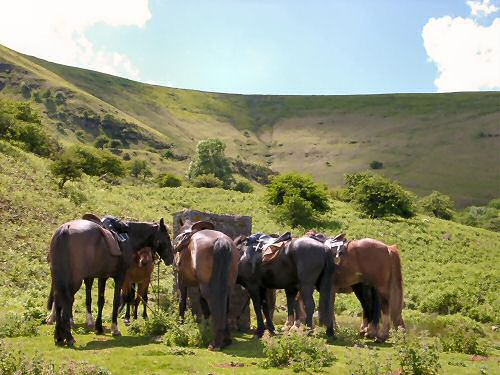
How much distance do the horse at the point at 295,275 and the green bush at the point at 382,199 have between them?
42.0 m

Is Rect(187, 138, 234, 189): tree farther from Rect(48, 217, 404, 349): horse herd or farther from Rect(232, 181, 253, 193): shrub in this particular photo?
Rect(48, 217, 404, 349): horse herd

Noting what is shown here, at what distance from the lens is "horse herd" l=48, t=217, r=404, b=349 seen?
38.8 ft

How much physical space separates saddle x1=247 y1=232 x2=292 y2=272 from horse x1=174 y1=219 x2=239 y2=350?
5.26ft

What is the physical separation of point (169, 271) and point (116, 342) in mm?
17549

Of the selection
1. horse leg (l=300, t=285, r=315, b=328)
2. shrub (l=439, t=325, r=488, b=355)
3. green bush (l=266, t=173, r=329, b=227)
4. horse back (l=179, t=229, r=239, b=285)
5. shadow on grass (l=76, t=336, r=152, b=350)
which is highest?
green bush (l=266, t=173, r=329, b=227)

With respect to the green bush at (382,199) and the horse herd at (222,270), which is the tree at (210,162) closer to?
the green bush at (382,199)

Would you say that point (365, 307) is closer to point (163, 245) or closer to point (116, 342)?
point (163, 245)

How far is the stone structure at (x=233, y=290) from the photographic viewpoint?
15.7 m

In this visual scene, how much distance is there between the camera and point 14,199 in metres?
31.5

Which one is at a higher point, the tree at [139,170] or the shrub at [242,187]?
the tree at [139,170]

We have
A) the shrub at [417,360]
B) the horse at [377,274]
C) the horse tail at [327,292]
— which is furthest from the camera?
the horse at [377,274]

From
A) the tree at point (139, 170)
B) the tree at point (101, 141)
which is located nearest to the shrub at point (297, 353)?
the tree at point (139, 170)

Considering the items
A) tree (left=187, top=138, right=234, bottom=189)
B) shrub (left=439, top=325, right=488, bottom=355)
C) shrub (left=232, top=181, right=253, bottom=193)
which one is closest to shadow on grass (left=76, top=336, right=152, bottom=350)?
shrub (left=439, top=325, right=488, bottom=355)

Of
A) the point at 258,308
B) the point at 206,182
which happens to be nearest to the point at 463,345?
the point at 258,308
